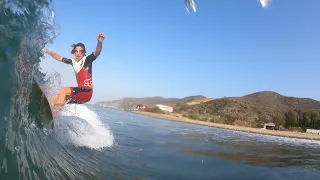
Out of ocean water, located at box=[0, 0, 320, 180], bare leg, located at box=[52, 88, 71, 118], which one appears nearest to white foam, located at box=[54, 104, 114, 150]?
ocean water, located at box=[0, 0, 320, 180]

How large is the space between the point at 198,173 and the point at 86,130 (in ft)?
14.3

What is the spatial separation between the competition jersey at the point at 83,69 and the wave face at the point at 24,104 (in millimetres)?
1150

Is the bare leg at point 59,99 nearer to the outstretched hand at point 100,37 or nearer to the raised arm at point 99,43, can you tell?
the raised arm at point 99,43

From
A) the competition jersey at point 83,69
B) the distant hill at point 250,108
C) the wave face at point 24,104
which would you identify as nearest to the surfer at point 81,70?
the competition jersey at point 83,69

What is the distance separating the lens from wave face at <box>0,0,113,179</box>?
4.23 m

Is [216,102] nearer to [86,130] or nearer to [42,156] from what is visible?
[86,130]

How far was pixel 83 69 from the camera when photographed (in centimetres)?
835

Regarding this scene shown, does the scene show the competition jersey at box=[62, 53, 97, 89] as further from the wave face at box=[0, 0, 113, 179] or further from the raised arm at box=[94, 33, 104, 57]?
the wave face at box=[0, 0, 113, 179]

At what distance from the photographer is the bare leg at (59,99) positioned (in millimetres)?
7757

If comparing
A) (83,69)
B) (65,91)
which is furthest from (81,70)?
(65,91)

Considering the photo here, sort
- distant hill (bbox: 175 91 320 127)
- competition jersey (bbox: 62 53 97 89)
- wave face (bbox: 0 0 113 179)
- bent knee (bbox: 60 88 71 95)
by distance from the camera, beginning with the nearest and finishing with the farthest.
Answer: wave face (bbox: 0 0 113 179) < bent knee (bbox: 60 88 71 95) < competition jersey (bbox: 62 53 97 89) < distant hill (bbox: 175 91 320 127)

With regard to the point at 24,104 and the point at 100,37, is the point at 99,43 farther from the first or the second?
the point at 24,104

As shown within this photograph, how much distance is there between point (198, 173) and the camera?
337 inches

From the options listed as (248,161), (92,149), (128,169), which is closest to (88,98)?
(92,149)
